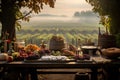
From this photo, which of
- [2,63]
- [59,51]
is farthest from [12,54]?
A: [59,51]

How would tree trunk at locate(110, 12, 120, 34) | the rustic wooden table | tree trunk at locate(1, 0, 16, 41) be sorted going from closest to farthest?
the rustic wooden table, tree trunk at locate(110, 12, 120, 34), tree trunk at locate(1, 0, 16, 41)

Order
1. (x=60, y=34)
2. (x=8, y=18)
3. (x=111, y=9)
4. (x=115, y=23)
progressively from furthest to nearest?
(x=60, y=34), (x=8, y=18), (x=115, y=23), (x=111, y=9)

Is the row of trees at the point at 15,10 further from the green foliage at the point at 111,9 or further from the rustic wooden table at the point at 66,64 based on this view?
the rustic wooden table at the point at 66,64

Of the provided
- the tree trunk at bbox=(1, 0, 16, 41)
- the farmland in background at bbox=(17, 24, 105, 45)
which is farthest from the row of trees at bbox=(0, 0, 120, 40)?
the farmland in background at bbox=(17, 24, 105, 45)

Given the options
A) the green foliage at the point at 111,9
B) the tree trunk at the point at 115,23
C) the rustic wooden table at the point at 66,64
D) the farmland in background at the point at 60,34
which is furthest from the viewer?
the farmland in background at the point at 60,34

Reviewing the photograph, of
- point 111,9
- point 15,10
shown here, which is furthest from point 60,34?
point 111,9

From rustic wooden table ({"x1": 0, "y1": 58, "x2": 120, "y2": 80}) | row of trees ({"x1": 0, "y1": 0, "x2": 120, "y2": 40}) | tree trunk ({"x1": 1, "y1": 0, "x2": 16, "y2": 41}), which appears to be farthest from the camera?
tree trunk ({"x1": 1, "y1": 0, "x2": 16, "y2": 41})

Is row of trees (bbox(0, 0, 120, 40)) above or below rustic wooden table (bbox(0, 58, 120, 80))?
above

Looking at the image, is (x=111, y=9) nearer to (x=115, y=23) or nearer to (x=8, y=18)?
(x=115, y=23)

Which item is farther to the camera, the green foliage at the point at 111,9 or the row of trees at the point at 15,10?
the row of trees at the point at 15,10

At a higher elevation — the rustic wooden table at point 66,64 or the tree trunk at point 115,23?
the tree trunk at point 115,23

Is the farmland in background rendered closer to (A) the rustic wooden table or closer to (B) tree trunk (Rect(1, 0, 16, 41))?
(B) tree trunk (Rect(1, 0, 16, 41))

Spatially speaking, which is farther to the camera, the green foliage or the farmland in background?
the farmland in background

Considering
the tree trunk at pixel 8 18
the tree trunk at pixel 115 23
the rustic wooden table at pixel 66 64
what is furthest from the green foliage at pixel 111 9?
the rustic wooden table at pixel 66 64
